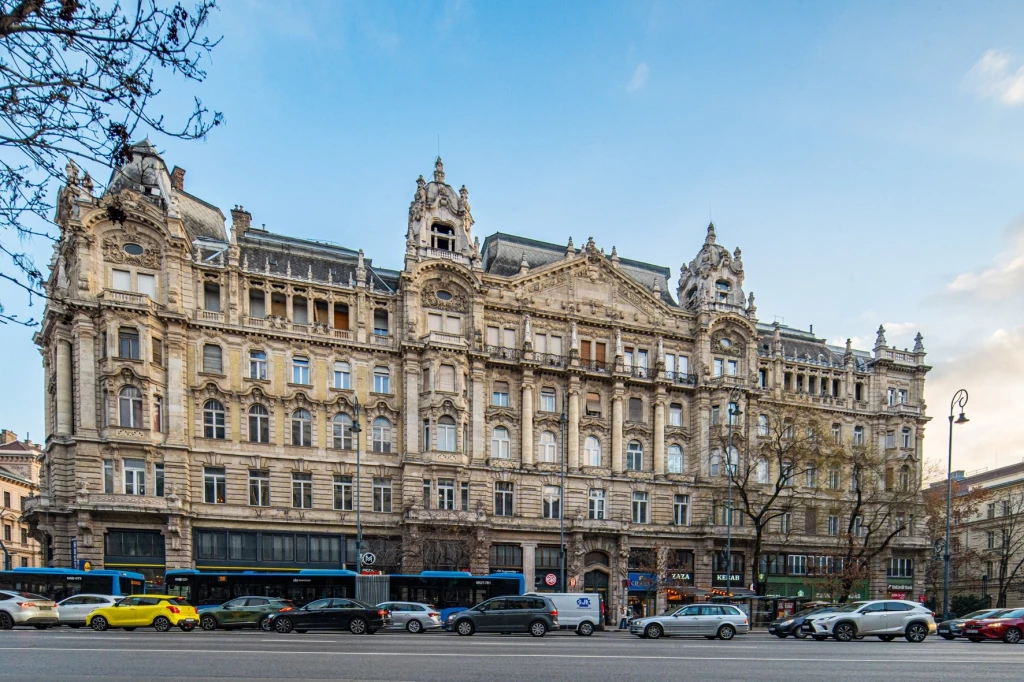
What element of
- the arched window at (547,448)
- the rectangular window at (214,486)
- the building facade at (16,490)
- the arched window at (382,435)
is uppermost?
the arched window at (382,435)

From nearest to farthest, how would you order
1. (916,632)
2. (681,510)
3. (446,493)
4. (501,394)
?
1. (916,632)
2. (446,493)
3. (501,394)
4. (681,510)

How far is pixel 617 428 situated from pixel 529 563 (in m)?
11.3

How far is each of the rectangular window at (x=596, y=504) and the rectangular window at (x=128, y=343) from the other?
98.2 feet

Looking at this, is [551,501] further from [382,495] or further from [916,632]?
[916,632]

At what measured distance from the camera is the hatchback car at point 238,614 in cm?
2977

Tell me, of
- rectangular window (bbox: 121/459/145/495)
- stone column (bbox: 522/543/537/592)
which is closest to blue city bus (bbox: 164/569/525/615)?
rectangular window (bbox: 121/459/145/495)

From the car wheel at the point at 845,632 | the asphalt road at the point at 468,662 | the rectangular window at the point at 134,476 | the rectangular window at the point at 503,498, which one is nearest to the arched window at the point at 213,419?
the rectangular window at the point at 134,476

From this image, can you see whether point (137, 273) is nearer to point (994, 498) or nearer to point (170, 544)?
point (170, 544)

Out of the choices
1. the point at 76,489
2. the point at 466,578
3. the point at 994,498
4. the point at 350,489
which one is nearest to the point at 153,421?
the point at 76,489

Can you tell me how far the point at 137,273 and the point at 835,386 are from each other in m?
53.0

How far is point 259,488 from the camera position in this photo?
43.1m

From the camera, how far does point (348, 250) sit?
4988 cm

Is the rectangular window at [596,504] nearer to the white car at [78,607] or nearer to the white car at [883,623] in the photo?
the white car at [883,623]

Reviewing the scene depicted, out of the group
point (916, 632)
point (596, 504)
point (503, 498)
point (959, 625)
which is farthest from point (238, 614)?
point (959, 625)
